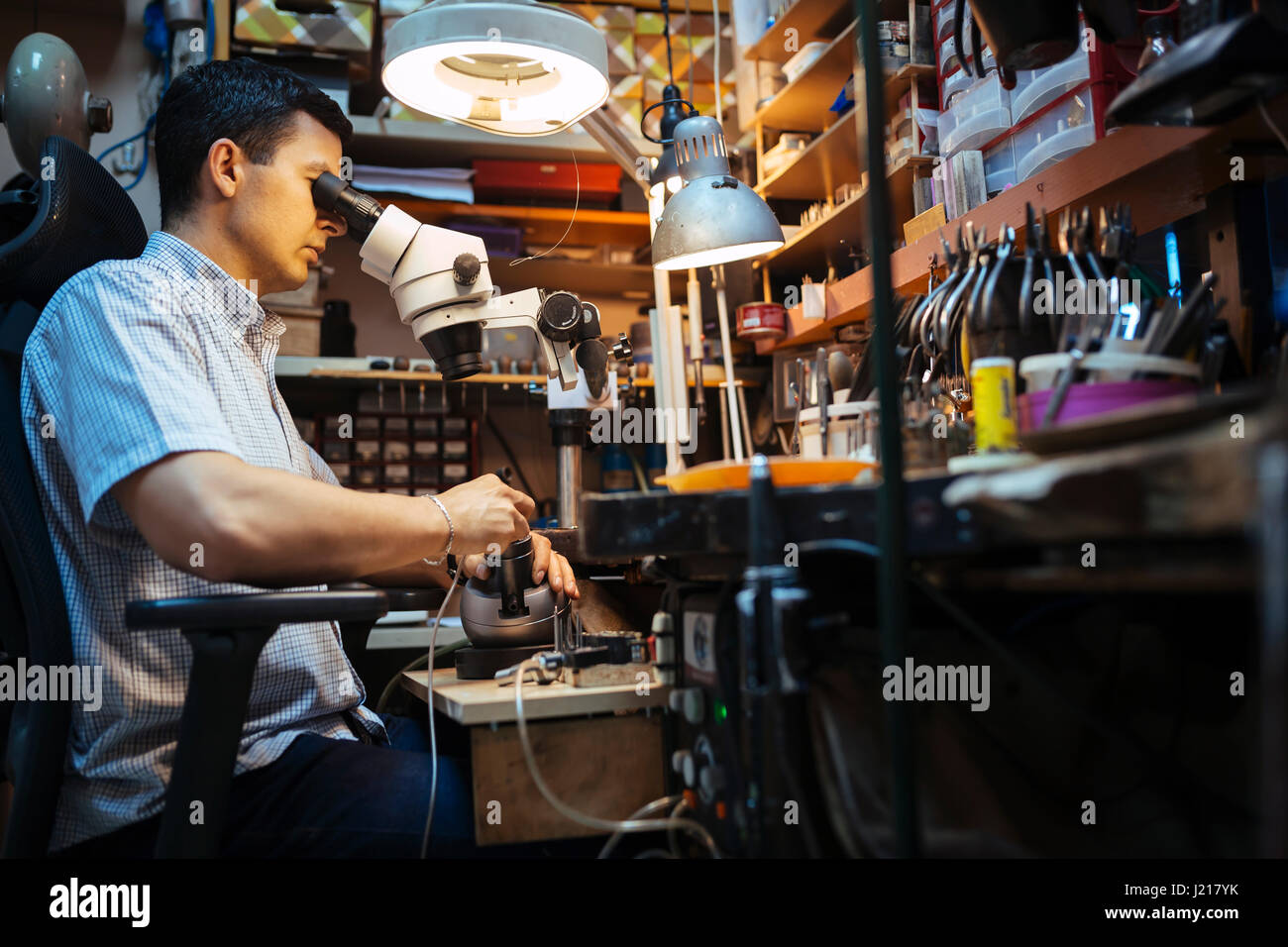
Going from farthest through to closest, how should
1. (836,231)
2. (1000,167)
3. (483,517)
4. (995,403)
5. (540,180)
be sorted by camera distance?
(540,180) < (836,231) < (1000,167) < (483,517) < (995,403)

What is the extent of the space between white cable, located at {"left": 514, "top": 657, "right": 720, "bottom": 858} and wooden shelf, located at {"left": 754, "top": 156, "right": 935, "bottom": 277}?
1.65 metres

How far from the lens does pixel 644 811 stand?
88 cm

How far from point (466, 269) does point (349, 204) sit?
0.63ft

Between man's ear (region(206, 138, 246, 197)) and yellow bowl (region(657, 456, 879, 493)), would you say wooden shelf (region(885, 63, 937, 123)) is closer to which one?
man's ear (region(206, 138, 246, 197))

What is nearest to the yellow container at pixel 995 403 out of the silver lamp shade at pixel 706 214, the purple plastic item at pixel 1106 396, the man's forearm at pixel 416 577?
the purple plastic item at pixel 1106 396

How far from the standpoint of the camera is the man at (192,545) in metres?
0.94

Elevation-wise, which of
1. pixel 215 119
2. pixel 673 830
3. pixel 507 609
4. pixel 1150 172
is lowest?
pixel 673 830

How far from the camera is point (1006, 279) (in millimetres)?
976

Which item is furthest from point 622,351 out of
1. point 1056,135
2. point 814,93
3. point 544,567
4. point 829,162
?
point 814,93

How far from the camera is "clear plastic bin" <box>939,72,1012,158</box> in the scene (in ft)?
6.17

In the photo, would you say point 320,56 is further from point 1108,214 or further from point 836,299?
point 1108,214

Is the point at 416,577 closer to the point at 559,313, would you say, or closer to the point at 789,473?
the point at 559,313

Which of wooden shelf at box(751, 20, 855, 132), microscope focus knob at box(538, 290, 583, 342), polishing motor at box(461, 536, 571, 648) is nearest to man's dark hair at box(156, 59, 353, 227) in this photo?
microscope focus knob at box(538, 290, 583, 342)
